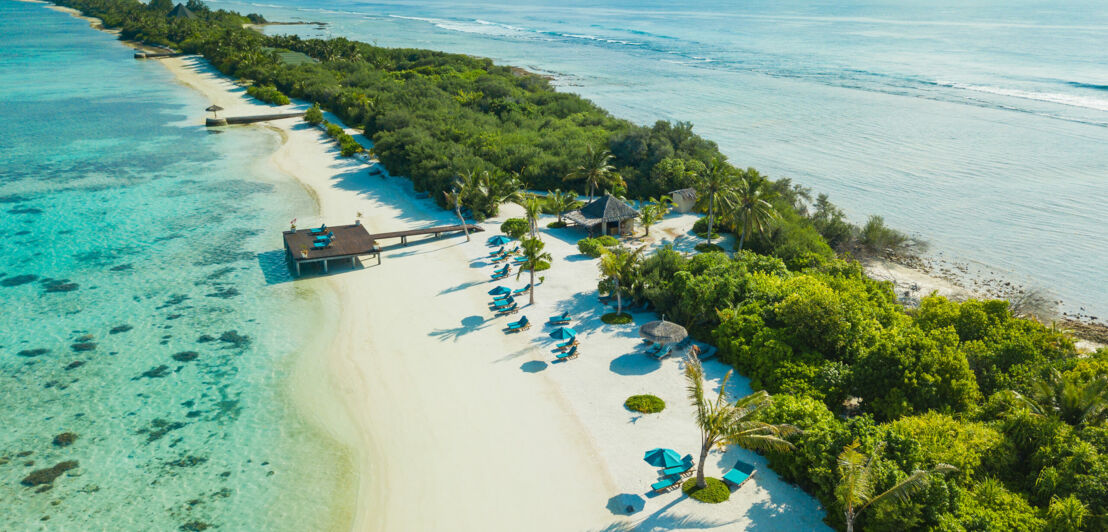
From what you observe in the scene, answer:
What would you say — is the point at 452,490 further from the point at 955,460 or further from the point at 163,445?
the point at 955,460

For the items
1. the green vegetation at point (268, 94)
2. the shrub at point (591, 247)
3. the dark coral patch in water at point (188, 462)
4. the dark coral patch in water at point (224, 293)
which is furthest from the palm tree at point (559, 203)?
the green vegetation at point (268, 94)

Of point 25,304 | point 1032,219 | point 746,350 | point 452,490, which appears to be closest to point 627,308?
point 746,350

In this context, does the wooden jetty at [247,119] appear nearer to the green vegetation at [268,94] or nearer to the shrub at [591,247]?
the green vegetation at [268,94]

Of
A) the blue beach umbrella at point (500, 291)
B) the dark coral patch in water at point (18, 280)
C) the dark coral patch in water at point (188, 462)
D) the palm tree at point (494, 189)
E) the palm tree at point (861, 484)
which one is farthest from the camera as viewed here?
the palm tree at point (494, 189)

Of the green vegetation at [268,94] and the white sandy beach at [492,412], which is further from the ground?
the green vegetation at [268,94]

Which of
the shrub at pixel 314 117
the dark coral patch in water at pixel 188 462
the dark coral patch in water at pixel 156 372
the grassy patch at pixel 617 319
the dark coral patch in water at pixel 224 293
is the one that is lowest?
the dark coral patch in water at pixel 188 462

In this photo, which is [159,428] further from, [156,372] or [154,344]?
[154,344]

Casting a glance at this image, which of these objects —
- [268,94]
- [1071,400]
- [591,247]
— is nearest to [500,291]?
[591,247]
